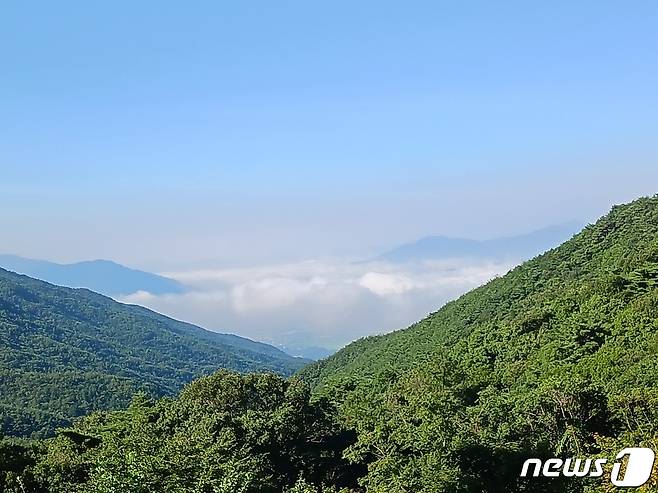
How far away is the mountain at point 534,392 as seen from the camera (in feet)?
79.0

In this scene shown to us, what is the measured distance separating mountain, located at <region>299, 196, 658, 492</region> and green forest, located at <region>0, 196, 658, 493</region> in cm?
8

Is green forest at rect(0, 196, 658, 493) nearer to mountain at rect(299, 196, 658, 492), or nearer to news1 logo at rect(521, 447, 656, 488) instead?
mountain at rect(299, 196, 658, 492)

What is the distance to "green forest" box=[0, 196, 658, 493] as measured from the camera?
22531mm

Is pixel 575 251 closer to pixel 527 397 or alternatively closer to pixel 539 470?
pixel 527 397

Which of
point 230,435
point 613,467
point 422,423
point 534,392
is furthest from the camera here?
point 230,435

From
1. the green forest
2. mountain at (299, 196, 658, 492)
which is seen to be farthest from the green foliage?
mountain at (299, 196, 658, 492)

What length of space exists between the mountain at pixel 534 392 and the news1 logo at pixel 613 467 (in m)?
0.28

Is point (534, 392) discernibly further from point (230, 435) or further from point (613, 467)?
point (230, 435)

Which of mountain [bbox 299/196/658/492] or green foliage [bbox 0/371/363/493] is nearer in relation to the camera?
mountain [bbox 299/196/658/492]

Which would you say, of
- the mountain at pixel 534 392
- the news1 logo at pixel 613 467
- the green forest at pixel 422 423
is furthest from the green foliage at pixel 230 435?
the news1 logo at pixel 613 467

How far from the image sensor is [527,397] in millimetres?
31828

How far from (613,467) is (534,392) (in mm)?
12553

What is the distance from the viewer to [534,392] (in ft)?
104

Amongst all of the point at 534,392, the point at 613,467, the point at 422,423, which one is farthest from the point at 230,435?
the point at 613,467
